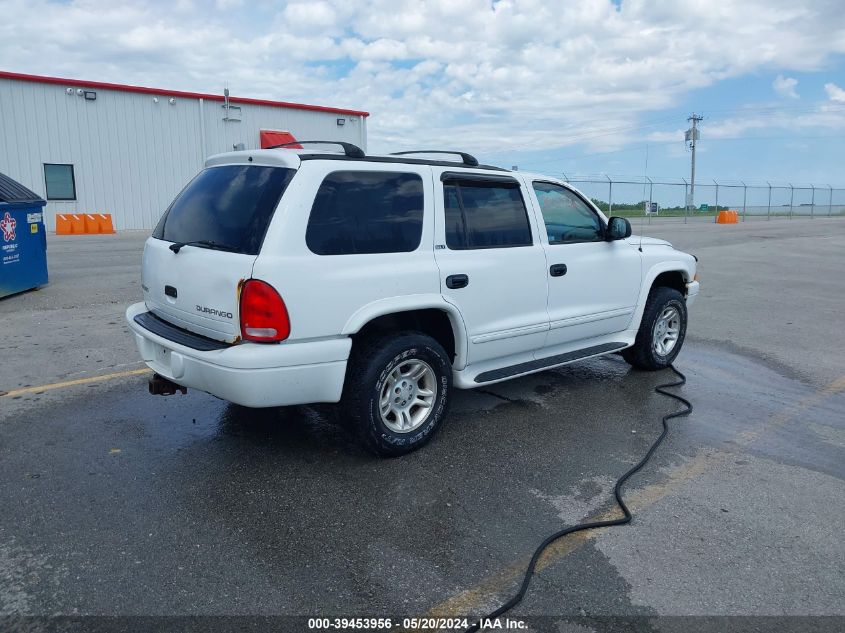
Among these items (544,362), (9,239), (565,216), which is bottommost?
(544,362)

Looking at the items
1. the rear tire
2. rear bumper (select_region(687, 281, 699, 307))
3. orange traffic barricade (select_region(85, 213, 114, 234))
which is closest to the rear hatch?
the rear tire

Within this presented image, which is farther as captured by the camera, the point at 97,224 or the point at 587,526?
the point at 97,224

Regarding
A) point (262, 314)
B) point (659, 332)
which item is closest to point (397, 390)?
point (262, 314)

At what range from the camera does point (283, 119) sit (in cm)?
2978

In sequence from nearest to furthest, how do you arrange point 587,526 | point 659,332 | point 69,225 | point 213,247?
point 587,526 → point 213,247 → point 659,332 → point 69,225

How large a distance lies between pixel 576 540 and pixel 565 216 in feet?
9.14

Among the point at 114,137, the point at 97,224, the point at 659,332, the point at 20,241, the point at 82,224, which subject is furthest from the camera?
the point at 114,137

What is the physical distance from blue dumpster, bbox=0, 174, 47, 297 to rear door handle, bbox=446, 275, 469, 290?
26.1 feet

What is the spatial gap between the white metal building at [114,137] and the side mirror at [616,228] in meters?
23.8

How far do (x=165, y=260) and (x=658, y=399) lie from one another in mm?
3916

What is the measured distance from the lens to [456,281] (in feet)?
14.6

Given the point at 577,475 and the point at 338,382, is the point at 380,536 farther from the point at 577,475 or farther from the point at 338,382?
the point at 577,475

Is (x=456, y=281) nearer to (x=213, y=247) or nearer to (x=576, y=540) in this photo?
(x=213, y=247)

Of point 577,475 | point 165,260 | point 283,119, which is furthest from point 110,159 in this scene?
point 577,475
